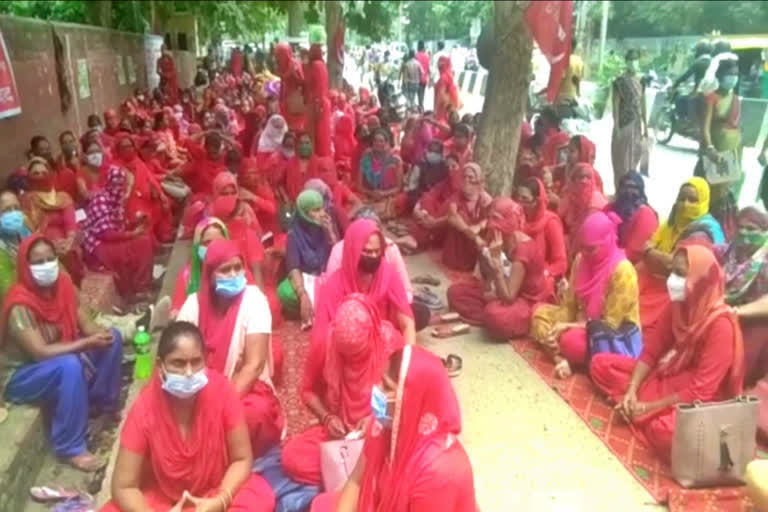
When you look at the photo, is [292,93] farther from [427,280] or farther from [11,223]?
[11,223]

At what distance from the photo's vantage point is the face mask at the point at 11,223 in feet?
14.6

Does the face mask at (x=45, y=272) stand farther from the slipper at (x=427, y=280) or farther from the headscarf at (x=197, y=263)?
the slipper at (x=427, y=280)

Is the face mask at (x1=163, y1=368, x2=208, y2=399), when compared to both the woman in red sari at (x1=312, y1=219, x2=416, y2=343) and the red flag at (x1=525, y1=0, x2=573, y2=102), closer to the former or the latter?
the woman in red sari at (x1=312, y1=219, x2=416, y2=343)

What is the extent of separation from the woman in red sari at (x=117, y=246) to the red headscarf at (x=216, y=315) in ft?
8.37

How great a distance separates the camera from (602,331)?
402cm

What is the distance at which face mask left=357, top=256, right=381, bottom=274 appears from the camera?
3.75 metres

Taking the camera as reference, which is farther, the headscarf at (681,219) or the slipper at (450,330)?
the slipper at (450,330)

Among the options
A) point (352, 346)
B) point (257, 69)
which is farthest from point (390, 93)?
point (352, 346)

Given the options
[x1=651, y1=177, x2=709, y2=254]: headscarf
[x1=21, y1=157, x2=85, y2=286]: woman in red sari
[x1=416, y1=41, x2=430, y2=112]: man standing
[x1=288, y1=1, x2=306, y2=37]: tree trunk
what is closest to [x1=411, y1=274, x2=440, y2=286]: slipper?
[x1=651, y1=177, x2=709, y2=254]: headscarf

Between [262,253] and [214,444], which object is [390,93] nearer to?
[262,253]

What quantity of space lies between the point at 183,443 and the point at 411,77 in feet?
36.7

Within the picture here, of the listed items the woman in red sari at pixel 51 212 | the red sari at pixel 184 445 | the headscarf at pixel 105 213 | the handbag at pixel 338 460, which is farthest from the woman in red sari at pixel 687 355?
the headscarf at pixel 105 213

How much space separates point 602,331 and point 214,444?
7.23 ft

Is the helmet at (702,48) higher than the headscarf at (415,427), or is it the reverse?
the helmet at (702,48)
